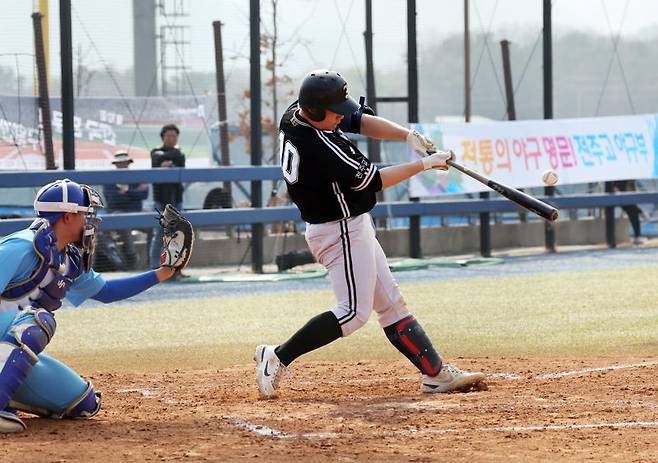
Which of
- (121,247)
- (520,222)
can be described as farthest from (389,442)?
(520,222)

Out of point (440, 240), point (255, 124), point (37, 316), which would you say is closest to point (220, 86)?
point (255, 124)

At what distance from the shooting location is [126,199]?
1602 cm

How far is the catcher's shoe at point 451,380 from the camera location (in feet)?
22.8

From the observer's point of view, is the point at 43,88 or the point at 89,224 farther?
the point at 43,88

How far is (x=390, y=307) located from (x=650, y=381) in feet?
5.17

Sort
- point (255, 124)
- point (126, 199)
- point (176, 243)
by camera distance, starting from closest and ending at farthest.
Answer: point (176, 243)
point (126, 199)
point (255, 124)

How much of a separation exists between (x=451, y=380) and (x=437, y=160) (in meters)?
1.27

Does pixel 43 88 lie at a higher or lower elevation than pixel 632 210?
higher

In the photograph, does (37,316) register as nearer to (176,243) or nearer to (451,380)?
(176,243)

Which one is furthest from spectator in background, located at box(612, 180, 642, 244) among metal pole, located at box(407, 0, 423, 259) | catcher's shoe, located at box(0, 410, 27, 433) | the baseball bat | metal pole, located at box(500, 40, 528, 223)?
catcher's shoe, located at box(0, 410, 27, 433)

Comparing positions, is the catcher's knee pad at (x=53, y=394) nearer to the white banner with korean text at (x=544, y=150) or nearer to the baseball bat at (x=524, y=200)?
the baseball bat at (x=524, y=200)

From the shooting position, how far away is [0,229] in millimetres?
14406

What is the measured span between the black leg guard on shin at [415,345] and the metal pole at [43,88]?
31.1ft

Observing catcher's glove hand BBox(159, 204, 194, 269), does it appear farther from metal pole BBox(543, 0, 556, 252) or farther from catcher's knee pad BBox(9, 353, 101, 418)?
metal pole BBox(543, 0, 556, 252)
